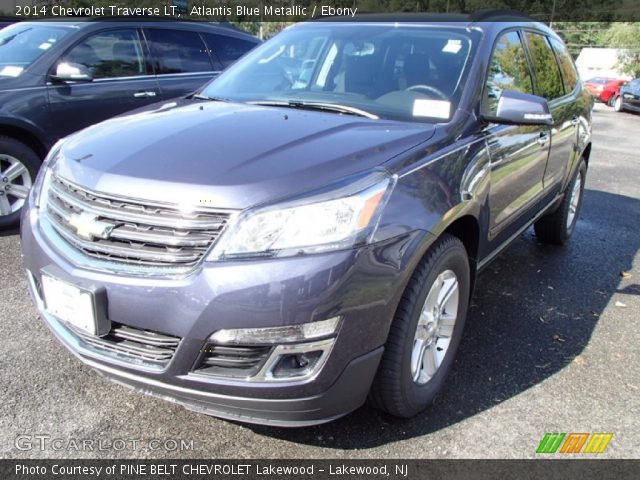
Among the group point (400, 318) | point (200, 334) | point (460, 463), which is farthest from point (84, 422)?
point (460, 463)

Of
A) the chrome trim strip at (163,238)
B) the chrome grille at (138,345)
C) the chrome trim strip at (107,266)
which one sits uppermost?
the chrome trim strip at (163,238)

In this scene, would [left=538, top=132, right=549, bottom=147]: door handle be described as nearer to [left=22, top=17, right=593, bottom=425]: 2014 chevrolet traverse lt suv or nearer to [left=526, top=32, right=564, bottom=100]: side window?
[left=526, top=32, right=564, bottom=100]: side window

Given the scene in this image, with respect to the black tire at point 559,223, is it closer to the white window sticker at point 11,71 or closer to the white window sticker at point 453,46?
the white window sticker at point 453,46

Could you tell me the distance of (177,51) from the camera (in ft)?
18.8

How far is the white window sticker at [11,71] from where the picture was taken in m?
4.64

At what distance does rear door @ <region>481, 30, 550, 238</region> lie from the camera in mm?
2959

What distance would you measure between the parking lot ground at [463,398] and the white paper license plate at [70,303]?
55cm

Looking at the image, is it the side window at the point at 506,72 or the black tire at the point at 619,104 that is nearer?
the side window at the point at 506,72

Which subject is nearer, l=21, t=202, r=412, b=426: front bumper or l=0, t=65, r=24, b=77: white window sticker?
l=21, t=202, r=412, b=426: front bumper

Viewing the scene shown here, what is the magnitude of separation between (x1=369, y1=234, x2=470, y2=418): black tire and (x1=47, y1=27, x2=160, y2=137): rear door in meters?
3.79

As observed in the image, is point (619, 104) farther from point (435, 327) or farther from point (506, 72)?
point (435, 327)

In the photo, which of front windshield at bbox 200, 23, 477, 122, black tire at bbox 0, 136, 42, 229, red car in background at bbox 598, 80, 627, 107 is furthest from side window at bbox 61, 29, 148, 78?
red car in background at bbox 598, 80, 627, 107

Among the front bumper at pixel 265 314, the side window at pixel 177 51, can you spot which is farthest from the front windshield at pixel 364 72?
the side window at pixel 177 51

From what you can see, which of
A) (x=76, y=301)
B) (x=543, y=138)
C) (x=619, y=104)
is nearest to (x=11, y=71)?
(x=76, y=301)
